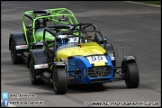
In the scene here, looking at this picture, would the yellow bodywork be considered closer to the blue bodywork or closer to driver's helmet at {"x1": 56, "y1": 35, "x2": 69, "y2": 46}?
the blue bodywork

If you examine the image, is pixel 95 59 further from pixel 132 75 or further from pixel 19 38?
pixel 19 38

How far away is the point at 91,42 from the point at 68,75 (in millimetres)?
1521

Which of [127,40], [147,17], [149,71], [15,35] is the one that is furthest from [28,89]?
[147,17]

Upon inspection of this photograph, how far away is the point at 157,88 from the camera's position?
17.2m

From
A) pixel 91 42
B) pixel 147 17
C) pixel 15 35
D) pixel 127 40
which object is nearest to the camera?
pixel 91 42

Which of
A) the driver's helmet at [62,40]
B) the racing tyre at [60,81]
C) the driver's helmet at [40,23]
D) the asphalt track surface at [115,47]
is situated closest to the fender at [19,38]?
the driver's helmet at [40,23]

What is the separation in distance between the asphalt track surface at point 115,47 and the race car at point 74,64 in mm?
257

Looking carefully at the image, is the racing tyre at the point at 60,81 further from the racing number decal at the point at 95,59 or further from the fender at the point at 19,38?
the fender at the point at 19,38

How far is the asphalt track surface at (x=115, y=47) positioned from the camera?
637 inches

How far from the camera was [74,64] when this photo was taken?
17.1m

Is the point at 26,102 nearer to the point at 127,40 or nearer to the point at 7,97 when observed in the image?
the point at 7,97

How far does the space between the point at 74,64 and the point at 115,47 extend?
25.1ft

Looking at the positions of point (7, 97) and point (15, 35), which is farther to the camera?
point (15, 35)

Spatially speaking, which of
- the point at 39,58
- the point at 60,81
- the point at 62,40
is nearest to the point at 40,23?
the point at 62,40
